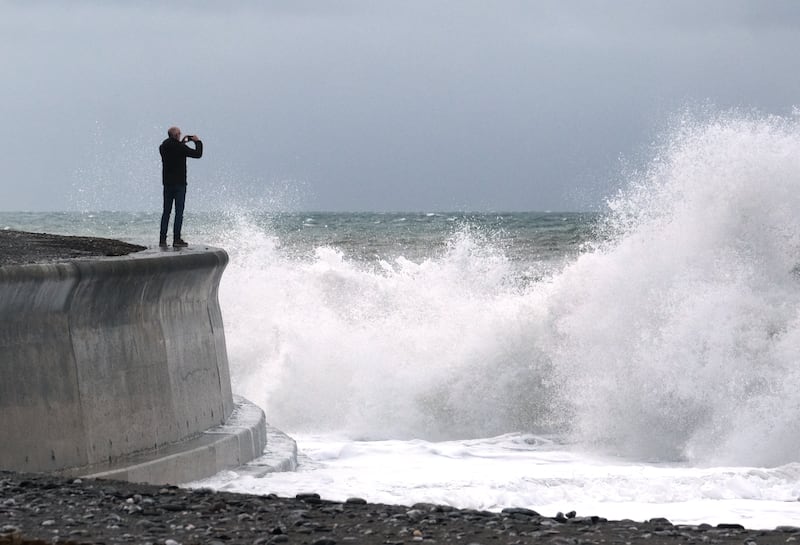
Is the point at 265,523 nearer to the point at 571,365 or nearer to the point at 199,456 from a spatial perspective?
the point at 199,456

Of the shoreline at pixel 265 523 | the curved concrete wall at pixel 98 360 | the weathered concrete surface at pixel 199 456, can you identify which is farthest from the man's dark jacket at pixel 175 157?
the shoreline at pixel 265 523

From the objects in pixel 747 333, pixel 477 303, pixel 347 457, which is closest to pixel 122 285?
pixel 347 457

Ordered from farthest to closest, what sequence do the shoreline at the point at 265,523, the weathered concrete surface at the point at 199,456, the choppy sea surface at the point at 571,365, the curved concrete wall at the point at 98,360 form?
the choppy sea surface at the point at 571,365, the weathered concrete surface at the point at 199,456, the curved concrete wall at the point at 98,360, the shoreline at the point at 265,523

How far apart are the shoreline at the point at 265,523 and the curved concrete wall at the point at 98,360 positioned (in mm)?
692

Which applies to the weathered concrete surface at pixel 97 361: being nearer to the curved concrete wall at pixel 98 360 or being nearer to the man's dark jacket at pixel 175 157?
the curved concrete wall at pixel 98 360

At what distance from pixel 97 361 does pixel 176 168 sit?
286cm

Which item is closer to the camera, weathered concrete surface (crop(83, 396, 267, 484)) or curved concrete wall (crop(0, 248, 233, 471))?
curved concrete wall (crop(0, 248, 233, 471))

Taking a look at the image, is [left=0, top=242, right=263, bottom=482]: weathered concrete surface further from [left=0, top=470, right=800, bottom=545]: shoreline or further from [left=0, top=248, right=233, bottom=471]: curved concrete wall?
[left=0, top=470, right=800, bottom=545]: shoreline

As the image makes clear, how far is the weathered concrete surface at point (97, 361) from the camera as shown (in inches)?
254

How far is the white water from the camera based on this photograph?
379 inches

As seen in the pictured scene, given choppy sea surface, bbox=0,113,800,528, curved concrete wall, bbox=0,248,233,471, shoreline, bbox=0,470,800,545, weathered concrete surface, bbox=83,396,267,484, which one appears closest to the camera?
shoreline, bbox=0,470,800,545

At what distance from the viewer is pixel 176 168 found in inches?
368

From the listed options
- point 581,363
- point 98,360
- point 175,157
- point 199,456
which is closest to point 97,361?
point 98,360

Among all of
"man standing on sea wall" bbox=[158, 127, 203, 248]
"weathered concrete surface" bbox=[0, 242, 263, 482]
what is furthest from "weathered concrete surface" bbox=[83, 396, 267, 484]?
"man standing on sea wall" bbox=[158, 127, 203, 248]
